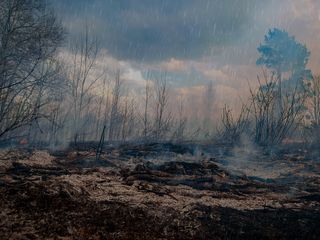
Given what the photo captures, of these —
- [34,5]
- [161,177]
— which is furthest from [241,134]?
[34,5]

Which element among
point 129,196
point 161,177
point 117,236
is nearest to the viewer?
point 117,236

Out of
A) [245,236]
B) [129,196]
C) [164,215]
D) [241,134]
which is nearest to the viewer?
[245,236]

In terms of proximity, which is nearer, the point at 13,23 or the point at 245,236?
the point at 245,236

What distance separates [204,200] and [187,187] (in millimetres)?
1685

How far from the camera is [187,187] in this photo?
31.2ft

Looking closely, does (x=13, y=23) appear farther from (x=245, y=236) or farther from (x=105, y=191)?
(x=245, y=236)

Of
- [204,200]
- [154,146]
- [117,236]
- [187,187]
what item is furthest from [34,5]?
[117,236]

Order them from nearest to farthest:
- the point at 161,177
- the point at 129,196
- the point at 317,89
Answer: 1. the point at 129,196
2. the point at 161,177
3. the point at 317,89

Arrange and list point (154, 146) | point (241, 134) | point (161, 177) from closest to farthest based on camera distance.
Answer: point (161, 177), point (154, 146), point (241, 134)

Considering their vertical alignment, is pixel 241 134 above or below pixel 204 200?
above

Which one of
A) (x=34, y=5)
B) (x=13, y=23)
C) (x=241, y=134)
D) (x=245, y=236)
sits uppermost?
(x=34, y=5)

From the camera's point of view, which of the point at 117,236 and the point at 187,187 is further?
the point at 187,187

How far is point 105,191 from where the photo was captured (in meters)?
7.73

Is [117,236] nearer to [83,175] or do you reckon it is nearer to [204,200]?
[204,200]
